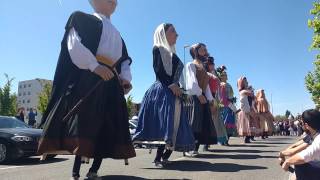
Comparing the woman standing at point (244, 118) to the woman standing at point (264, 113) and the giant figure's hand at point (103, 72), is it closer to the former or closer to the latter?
the woman standing at point (264, 113)

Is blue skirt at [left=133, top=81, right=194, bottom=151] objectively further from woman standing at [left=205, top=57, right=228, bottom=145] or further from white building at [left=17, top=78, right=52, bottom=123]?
white building at [left=17, top=78, right=52, bottom=123]

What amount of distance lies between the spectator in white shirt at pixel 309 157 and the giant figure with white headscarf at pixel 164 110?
2.76 metres

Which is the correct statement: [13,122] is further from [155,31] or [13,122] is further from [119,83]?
[119,83]

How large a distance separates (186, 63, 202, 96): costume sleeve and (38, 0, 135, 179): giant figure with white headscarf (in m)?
3.21

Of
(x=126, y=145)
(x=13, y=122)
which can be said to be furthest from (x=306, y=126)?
(x=13, y=122)

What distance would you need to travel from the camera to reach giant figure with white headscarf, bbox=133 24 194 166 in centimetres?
671

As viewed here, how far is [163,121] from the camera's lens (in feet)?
22.1

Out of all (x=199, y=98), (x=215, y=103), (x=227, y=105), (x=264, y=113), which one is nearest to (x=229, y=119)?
(x=227, y=105)

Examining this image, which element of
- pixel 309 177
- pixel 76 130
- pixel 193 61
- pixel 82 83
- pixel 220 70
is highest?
pixel 220 70

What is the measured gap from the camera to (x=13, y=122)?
1141cm

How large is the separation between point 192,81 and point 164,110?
150 centimetres

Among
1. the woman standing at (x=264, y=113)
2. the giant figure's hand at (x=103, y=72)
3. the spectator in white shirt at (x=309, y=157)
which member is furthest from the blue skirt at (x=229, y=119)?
the spectator in white shirt at (x=309, y=157)

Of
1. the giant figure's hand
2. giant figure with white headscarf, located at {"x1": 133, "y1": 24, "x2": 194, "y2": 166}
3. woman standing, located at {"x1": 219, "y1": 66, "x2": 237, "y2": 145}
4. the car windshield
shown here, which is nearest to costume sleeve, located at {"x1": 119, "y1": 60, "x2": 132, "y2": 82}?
the giant figure's hand

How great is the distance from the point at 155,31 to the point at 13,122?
586 centimetres
